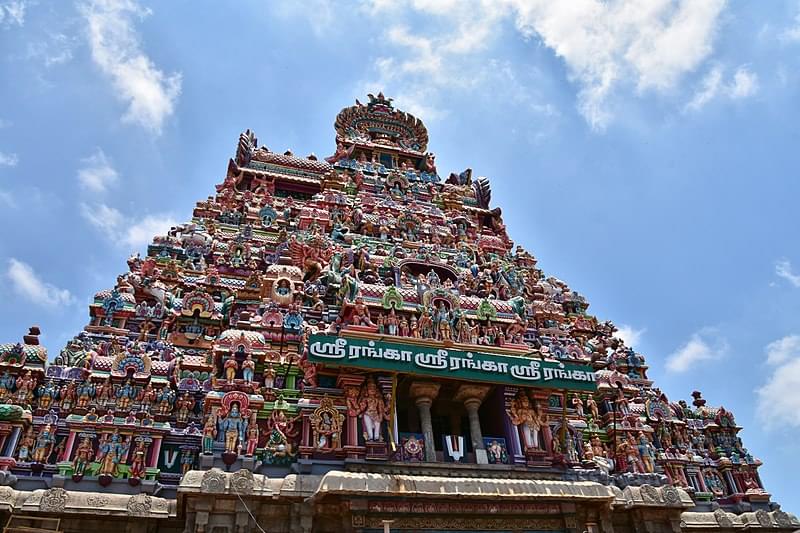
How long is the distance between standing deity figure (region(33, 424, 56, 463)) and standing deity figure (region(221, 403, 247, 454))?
3993mm

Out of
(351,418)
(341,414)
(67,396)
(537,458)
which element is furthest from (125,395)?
(537,458)

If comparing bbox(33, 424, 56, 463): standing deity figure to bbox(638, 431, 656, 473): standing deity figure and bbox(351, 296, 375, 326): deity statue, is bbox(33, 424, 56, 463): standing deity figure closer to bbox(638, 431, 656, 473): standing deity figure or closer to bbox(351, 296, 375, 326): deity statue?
bbox(351, 296, 375, 326): deity statue

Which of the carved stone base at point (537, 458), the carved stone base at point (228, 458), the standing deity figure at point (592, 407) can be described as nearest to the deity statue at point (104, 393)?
the carved stone base at point (228, 458)

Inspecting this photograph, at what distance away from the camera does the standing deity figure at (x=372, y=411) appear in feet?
49.7

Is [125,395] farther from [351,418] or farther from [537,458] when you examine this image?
[537,458]

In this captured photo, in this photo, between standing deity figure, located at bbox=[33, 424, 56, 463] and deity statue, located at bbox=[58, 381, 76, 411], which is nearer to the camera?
standing deity figure, located at bbox=[33, 424, 56, 463]

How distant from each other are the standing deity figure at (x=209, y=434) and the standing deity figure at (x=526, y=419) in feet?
26.4

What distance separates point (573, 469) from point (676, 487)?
138 inches

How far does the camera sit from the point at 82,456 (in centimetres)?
1370

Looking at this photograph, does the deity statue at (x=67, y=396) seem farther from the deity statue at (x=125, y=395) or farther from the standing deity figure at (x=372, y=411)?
the standing deity figure at (x=372, y=411)

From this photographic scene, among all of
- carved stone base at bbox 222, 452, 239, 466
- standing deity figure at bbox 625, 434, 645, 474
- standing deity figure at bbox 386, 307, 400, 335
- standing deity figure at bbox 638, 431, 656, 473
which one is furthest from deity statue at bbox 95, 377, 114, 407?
standing deity figure at bbox 638, 431, 656, 473

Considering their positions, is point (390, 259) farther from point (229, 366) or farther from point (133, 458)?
point (133, 458)

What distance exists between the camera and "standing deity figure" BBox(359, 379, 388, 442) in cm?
1514

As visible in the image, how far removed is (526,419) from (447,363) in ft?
9.94
